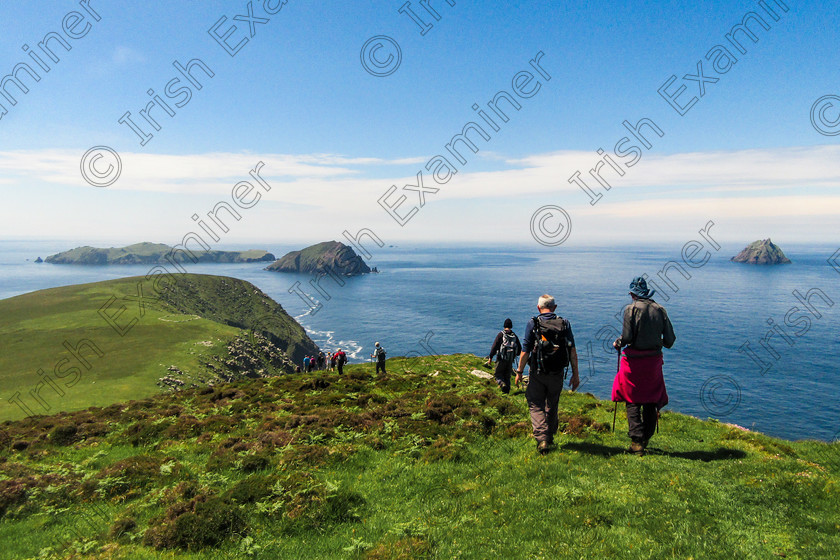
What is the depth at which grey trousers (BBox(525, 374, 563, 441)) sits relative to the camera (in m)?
10.6

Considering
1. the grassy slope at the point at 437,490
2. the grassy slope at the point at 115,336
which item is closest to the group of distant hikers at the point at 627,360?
the grassy slope at the point at 437,490

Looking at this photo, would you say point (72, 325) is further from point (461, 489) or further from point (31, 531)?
point (461, 489)

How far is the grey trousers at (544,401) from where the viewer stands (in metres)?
10.6

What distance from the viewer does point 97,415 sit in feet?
74.3

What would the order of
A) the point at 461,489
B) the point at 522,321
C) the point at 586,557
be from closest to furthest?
1. the point at 586,557
2. the point at 461,489
3. the point at 522,321

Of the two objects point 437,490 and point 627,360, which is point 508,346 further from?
point 437,490

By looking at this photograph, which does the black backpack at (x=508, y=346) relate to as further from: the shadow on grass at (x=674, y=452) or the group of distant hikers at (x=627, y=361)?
the group of distant hikers at (x=627, y=361)

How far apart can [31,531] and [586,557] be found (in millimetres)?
13205

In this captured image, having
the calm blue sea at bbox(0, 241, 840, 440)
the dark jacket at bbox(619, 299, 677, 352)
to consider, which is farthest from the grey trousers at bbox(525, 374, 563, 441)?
the calm blue sea at bbox(0, 241, 840, 440)

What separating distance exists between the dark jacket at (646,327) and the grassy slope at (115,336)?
53626 mm

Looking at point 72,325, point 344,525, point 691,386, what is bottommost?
point 72,325

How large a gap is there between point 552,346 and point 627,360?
2.06 meters

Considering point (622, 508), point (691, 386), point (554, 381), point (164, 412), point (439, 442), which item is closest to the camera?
point (622, 508)

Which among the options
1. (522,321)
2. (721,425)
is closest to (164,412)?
(721,425)
